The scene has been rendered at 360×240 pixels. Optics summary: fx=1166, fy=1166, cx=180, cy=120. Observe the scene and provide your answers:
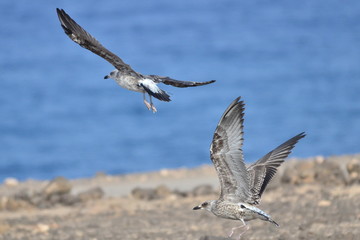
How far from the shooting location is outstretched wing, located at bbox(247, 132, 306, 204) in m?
10.9

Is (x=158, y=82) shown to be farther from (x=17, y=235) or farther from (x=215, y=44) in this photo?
(x=215, y=44)

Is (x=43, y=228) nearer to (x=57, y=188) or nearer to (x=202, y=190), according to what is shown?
(x=57, y=188)

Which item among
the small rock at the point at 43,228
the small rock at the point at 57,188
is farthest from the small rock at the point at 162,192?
the small rock at the point at 43,228

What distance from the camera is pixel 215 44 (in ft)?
153

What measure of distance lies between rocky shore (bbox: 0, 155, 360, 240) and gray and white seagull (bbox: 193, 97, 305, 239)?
50.9 inches

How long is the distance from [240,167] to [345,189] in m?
4.90

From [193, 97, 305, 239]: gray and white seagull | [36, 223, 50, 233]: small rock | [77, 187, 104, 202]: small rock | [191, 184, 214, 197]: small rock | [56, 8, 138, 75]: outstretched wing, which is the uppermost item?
[56, 8, 138, 75]: outstretched wing

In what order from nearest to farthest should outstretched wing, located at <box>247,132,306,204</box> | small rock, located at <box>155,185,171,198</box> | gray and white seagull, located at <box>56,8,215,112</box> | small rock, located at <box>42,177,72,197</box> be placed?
1. gray and white seagull, located at <box>56,8,215,112</box>
2. outstretched wing, located at <box>247,132,306,204</box>
3. small rock, located at <box>155,185,171,198</box>
4. small rock, located at <box>42,177,72,197</box>

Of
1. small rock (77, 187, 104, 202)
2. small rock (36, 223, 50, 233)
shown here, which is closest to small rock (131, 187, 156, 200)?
small rock (77, 187, 104, 202)

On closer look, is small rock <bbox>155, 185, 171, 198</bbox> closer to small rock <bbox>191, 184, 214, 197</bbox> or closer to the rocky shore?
the rocky shore

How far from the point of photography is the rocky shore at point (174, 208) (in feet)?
42.3

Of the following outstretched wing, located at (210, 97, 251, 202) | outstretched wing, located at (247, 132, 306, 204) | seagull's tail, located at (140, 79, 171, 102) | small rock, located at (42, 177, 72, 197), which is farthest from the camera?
small rock, located at (42, 177, 72, 197)

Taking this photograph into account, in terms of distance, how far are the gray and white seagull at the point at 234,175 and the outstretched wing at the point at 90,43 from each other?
4.01 ft

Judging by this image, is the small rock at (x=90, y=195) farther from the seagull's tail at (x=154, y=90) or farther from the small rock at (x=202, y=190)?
the seagull's tail at (x=154, y=90)
